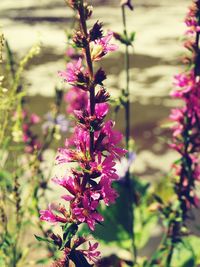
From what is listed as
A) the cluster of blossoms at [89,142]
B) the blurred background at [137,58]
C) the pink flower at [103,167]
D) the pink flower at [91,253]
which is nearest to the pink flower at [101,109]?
the cluster of blossoms at [89,142]

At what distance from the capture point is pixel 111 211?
3.05m

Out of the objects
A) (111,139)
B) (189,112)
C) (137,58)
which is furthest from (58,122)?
(137,58)

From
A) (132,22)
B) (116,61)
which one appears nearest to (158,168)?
(116,61)

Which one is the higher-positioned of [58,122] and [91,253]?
[58,122]

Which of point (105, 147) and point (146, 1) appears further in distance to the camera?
point (146, 1)

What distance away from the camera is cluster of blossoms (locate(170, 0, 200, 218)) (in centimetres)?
204

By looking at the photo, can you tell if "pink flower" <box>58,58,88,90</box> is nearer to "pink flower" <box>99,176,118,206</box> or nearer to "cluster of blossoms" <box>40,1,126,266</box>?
"cluster of blossoms" <box>40,1,126,266</box>

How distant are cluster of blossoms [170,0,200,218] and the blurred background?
92cm

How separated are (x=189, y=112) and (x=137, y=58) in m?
3.53

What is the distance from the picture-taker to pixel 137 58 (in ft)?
18.3

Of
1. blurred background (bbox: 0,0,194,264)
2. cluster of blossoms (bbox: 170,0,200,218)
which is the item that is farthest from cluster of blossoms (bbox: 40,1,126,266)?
blurred background (bbox: 0,0,194,264)

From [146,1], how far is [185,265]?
5.64m

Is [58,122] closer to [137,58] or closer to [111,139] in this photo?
[111,139]

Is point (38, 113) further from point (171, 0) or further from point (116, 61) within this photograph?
point (171, 0)
